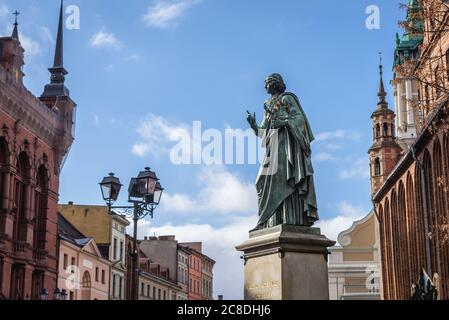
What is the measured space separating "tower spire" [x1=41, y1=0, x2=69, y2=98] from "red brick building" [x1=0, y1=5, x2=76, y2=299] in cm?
9

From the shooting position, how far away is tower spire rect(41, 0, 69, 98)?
153 feet

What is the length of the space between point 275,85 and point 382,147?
59084 millimetres

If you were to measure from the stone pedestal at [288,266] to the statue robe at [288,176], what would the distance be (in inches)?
13.3

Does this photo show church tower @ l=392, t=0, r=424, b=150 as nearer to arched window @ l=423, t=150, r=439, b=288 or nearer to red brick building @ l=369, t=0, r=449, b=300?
red brick building @ l=369, t=0, r=449, b=300

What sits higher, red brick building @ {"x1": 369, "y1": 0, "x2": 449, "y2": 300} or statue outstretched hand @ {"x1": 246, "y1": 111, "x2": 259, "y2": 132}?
red brick building @ {"x1": 369, "y1": 0, "x2": 449, "y2": 300}

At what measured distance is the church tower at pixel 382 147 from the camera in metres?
69.8

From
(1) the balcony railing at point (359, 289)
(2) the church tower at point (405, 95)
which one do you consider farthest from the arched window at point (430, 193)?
(2) the church tower at point (405, 95)

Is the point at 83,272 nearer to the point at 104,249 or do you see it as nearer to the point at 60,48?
the point at 104,249

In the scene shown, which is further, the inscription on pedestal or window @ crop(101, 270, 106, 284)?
window @ crop(101, 270, 106, 284)

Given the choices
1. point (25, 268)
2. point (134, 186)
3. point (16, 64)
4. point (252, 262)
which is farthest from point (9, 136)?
point (252, 262)

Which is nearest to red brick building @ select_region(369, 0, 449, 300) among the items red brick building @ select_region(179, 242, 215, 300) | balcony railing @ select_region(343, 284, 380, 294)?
balcony railing @ select_region(343, 284, 380, 294)

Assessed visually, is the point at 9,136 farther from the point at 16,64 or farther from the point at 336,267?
the point at 336,267

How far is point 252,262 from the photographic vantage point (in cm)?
1186
